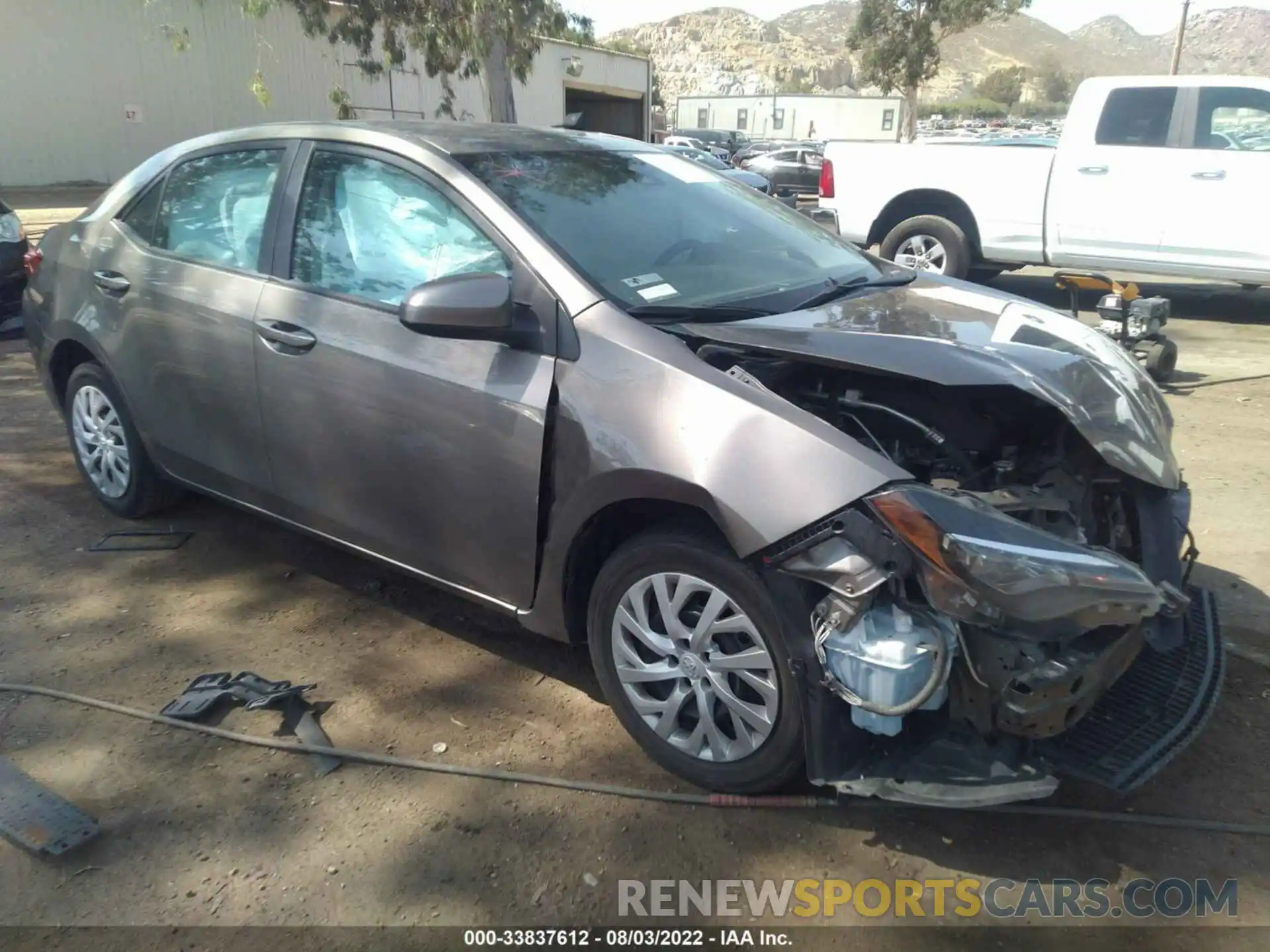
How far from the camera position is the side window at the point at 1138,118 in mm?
9109

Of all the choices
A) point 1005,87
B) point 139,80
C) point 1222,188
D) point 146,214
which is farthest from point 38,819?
point 1005,87

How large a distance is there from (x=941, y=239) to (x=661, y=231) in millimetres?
7135

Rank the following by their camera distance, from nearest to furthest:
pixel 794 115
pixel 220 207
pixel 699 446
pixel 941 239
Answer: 1. pixel 699 446
2. pixel 220 207
3. pixel 941 239
4. pixel 794 115

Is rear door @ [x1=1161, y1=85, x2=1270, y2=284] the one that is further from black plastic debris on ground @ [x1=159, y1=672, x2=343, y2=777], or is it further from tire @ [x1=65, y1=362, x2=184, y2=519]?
black plastic debris on ground @ [x1=159, y1=672, x2=343, y2=777]

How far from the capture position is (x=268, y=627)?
3848 mm

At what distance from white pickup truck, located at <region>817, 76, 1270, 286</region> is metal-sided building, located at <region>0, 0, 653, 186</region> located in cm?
1784

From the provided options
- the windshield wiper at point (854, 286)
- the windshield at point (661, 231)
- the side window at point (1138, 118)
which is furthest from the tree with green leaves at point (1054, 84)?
the windshield at point (661, 231)

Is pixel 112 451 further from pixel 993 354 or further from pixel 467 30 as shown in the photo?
pixel 467 30

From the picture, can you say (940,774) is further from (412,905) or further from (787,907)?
(412,905)

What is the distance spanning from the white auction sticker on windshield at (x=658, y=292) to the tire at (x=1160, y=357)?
185 inches

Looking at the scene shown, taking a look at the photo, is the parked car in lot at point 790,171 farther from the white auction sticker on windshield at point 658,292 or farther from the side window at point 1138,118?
the white auction sticker on windshield at point 658,292

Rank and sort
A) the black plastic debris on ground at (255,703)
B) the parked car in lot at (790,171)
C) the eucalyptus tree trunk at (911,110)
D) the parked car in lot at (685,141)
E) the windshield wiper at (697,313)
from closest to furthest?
the windshield wiper at (697,313)
the black plastic debris on ground at (255,703)
the parked car in lot at (790,171)
the parked car in lot at (685,141)
the eucalyptus tree trunk at (911,110)

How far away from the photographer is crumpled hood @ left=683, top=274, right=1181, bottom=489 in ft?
9.21

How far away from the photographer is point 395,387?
3.23 meters
